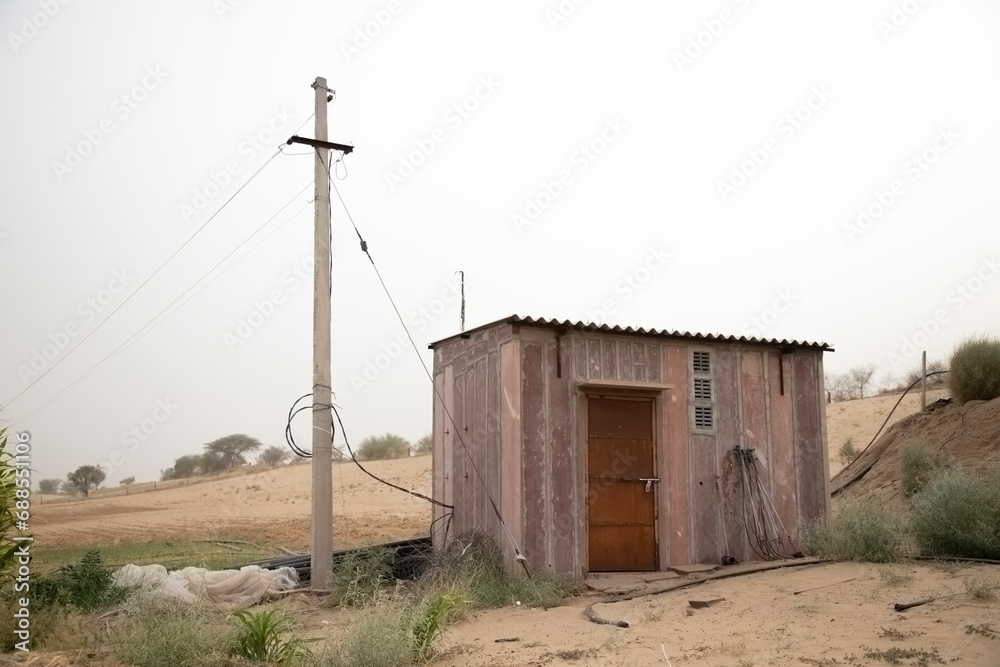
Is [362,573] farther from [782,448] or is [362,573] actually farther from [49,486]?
[49,486]

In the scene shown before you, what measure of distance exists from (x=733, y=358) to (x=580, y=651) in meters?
6.45

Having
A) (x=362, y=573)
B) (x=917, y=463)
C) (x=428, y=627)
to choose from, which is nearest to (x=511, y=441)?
(x=362, y=573)

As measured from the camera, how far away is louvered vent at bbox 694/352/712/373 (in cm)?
1181

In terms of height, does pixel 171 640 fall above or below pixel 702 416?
below

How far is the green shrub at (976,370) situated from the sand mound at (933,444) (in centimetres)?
29

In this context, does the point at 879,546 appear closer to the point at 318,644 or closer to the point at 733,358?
the point at 733,358

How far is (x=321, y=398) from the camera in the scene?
1072 cm

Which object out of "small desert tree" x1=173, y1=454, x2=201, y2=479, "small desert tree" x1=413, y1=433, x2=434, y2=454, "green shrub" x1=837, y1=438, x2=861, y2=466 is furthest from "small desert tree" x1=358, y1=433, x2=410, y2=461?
"green shrub" x1=837, y1=438, x2=861, y2=466

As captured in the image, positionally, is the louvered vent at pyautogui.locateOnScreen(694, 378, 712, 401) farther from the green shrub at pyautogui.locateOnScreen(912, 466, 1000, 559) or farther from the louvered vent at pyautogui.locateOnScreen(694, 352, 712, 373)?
the green shrub at pyautogui.locateOnScreen(912, 466, 1000, 559)

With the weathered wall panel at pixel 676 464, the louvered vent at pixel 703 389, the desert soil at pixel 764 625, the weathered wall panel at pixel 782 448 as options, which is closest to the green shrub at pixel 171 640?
the desert soil at pixel 764 625

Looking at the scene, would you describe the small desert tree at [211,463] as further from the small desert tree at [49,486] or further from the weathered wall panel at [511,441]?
the weathered wall panel at [511,441]

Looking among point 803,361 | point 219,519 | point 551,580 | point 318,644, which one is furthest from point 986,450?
point 219,519

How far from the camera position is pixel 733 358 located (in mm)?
12078

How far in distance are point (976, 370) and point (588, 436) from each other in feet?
40.1
